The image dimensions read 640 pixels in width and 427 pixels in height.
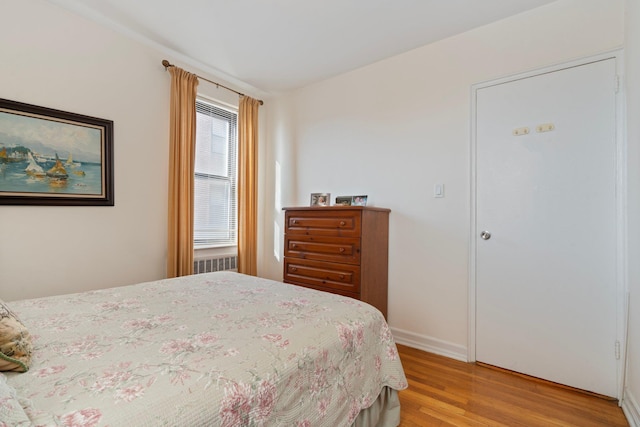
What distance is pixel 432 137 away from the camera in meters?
2.58

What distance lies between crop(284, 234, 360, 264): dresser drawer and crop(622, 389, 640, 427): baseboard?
1.72 meters

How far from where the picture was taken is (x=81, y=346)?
3.31ft

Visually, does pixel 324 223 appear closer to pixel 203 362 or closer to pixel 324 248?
pixel 324 248

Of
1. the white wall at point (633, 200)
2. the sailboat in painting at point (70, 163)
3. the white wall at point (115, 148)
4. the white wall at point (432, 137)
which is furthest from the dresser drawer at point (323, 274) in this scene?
the sailboat in painting at point (70, 163)

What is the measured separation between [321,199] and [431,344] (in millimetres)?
1697

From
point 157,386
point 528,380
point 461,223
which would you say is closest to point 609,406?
point 528,380

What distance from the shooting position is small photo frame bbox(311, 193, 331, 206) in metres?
3.18

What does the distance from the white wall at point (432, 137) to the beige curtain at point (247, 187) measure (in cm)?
95

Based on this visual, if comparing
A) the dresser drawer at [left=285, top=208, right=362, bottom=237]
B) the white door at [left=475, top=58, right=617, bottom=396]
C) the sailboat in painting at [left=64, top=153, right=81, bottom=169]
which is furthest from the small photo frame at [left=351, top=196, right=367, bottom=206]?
the sailboat in painting at [left=64, top=153, right=81, bottom=169]

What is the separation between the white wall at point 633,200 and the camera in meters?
1.61

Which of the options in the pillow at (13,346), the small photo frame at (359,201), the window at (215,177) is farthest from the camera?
the window at (215,177)

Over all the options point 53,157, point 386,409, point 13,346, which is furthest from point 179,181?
point 386,409

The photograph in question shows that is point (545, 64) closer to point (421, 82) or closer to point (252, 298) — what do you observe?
point (421, 82)

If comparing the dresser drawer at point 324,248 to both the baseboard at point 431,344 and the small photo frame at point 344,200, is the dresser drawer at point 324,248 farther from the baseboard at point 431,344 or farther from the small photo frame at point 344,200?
the baseboard at point 431,344
